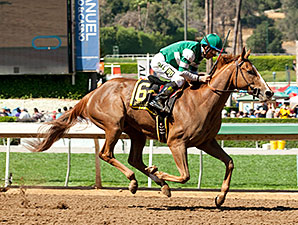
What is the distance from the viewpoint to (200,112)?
6004 mm

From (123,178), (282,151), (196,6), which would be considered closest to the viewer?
(123,178)

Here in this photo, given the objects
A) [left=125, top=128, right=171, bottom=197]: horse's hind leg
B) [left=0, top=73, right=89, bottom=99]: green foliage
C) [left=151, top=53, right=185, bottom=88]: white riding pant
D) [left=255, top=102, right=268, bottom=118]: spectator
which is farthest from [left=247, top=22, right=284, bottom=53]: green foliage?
[left=151, top=53, right=185, bottom=88]: white riding pant

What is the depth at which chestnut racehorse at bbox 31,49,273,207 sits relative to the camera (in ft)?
19.5

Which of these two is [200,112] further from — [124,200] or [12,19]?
[12,19]

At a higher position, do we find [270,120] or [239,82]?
[239,82]

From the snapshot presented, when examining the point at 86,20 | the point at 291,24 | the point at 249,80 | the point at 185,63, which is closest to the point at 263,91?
the point at 249,80

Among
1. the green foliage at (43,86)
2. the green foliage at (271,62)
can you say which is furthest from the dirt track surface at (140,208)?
the green foliage at (271,62)

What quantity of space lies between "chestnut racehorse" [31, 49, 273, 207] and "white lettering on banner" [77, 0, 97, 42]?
21.6 meters

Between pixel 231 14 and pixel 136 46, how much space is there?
2485cm

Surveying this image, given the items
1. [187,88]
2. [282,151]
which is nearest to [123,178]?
[187,88]

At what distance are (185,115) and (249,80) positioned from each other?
71cm

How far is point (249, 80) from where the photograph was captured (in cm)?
591

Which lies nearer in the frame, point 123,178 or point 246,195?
point 246,195

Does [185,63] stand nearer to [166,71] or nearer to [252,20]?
[166,71]
